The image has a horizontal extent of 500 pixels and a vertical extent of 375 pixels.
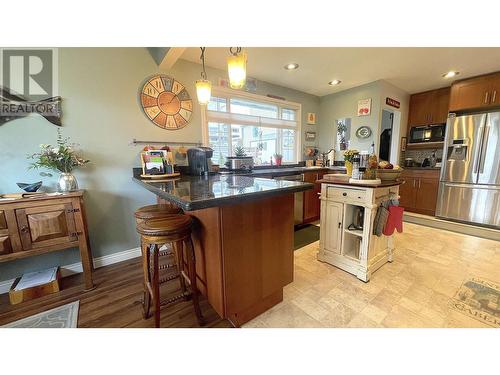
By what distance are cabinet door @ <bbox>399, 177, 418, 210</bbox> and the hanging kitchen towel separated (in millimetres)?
2859

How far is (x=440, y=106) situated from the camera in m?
3.67

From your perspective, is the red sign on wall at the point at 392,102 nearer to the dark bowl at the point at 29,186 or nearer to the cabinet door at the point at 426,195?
the cabinet door at the point at 426,195

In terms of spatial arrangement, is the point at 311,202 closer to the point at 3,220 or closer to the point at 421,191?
the point at 421,191

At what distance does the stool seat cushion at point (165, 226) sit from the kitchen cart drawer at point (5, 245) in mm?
1225

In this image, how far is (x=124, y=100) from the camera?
6.81ft

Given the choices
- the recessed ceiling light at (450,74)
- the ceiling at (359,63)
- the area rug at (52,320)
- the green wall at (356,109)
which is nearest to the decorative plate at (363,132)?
the green wall at (356,109)

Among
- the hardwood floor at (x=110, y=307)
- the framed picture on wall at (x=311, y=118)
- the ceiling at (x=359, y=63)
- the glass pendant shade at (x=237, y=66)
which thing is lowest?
the hardwood floor at (x=110, y=307)

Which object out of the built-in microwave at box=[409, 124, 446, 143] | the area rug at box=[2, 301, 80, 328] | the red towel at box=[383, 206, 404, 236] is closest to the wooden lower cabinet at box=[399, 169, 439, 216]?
the built-in microwave at box=[409, 124, 446, 143]

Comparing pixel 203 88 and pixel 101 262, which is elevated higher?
pixel 203 88

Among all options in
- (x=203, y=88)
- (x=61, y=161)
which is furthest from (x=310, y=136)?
(x=61, y=161)

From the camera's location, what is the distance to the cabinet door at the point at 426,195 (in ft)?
11.7

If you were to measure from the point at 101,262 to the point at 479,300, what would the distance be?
3.51 m
